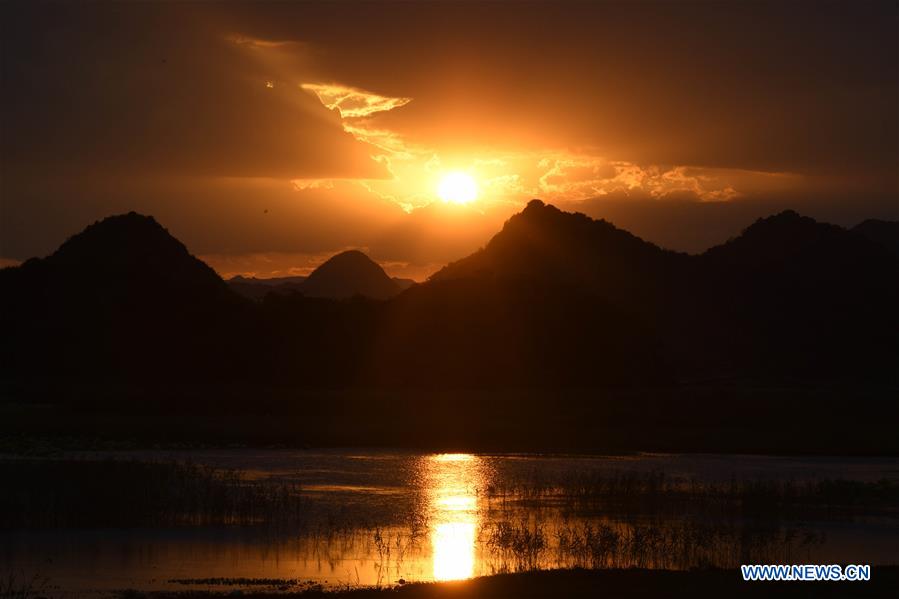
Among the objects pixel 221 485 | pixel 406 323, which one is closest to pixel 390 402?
pixel 406 323

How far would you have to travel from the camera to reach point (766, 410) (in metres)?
97.4

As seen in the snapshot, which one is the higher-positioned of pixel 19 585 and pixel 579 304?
pixel 579 304

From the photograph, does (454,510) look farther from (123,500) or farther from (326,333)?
(326,333)

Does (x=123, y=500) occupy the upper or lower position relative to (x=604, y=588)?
upper

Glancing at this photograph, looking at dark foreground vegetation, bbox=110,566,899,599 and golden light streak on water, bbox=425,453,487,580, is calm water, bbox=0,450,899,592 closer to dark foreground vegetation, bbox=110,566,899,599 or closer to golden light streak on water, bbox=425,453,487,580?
golden light streak on water, bbox=425,453,487,580

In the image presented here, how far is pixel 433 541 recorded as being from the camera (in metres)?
34.1

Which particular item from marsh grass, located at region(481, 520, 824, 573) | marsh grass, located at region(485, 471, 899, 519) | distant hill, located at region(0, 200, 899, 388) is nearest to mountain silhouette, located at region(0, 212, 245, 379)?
distant hill, located at region(0, 200, 899, 388)

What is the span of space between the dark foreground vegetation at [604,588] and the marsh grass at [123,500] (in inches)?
426

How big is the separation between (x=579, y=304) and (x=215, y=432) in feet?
292

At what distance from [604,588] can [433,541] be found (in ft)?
31.0

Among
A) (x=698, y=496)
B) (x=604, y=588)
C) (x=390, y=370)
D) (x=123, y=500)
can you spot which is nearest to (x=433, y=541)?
(x=604, y=588)

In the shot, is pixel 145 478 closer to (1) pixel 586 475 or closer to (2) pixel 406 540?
(2) pixel 406 540

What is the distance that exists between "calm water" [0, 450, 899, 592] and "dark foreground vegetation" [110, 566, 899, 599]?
1925 mm

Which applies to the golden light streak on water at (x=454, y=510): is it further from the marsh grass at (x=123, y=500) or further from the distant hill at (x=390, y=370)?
the distant hill at (x=390, y=370)
